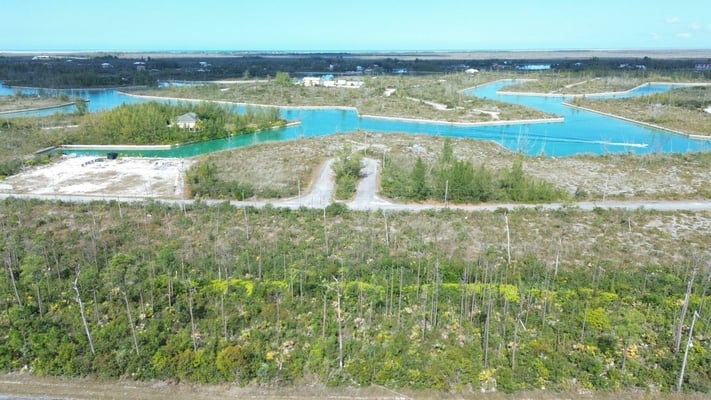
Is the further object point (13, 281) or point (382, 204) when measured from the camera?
point (382, 204)

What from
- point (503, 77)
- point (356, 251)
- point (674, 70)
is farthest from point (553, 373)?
point (674, 70)

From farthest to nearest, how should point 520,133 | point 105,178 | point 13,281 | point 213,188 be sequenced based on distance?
point 520,133
point 105,178
point 213,188
point 13,281

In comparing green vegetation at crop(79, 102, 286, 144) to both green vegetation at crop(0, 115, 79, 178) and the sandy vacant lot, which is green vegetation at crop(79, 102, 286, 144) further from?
the sandy vacant lot

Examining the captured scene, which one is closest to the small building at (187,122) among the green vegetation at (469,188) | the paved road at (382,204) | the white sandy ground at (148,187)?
the white sandy ground at (148,187)

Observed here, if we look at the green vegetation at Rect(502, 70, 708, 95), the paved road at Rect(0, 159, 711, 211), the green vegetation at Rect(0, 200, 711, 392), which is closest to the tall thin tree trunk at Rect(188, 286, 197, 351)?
the green vegetation at Rect(0, 200, 711, 392)

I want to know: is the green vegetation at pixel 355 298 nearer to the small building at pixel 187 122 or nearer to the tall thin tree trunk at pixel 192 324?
the tall thin tree trunk at pixel 192 324

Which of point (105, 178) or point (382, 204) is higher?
point (105, 178)

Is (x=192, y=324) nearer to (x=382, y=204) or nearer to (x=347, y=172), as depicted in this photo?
(x=382, y=204)

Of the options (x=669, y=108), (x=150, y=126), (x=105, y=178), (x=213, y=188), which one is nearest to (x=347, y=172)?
(x=213, y=188)
